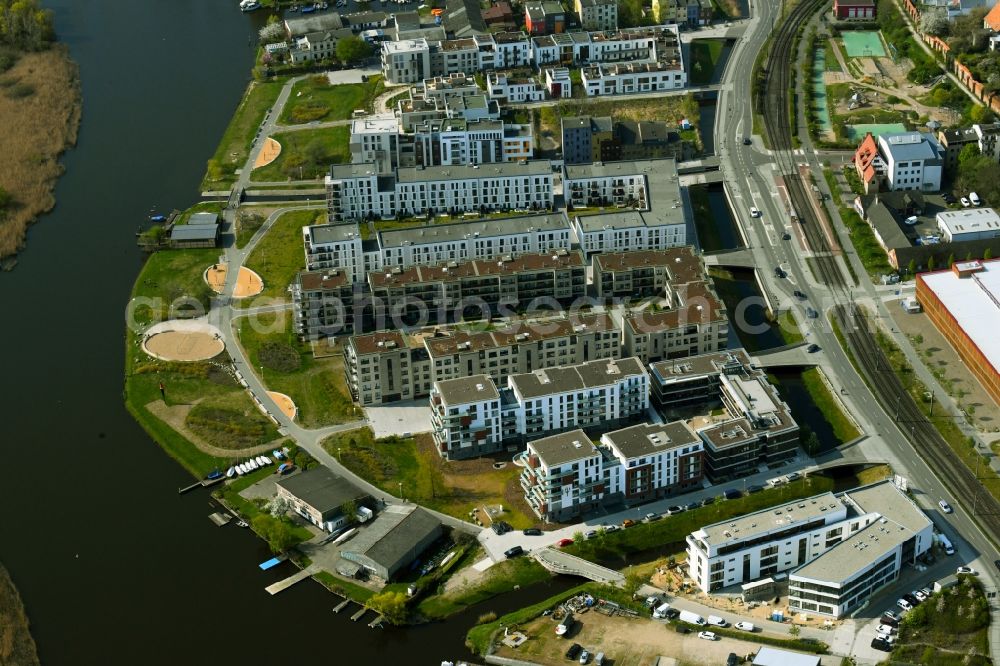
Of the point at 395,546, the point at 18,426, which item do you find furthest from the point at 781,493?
the point at 18,426

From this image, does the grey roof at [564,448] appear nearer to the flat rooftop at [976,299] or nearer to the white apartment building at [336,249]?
the flat rooftop at [976,299]

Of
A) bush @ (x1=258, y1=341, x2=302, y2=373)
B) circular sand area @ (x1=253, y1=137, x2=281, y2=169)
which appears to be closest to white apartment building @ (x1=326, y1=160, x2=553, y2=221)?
circular sand area @ (x1=253, y1=137, x2=281, y2=169)

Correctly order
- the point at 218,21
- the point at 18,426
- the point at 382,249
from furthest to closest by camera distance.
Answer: the point at 218,21 → the point at 382,249 → the point at 18,426

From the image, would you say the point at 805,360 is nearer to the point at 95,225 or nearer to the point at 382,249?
the point at 382,249

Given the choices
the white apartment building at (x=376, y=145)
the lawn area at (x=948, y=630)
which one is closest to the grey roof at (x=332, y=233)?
the white apartment building at (x=376, y=145)

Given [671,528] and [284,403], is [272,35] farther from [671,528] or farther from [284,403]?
[671,528]

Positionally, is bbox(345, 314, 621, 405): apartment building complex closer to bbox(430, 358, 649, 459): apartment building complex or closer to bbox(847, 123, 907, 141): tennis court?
bbox(430, 358, 649, 459): apartment building complex

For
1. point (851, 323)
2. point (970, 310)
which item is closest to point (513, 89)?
point (851, 323)
